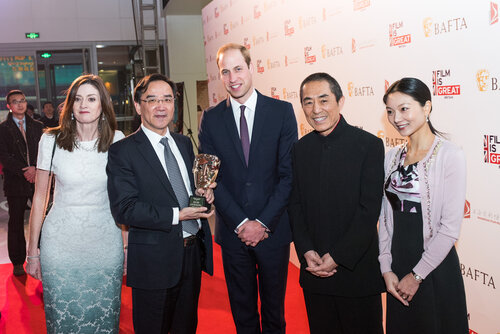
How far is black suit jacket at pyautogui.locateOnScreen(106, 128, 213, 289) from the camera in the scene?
7.47ft

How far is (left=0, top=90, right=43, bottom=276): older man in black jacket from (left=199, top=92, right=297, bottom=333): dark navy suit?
9.47ft

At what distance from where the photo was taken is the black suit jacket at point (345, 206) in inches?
84.4

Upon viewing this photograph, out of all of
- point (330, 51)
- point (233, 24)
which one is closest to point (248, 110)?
point (330, 51)

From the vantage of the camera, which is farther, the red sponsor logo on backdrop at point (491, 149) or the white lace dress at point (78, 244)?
the white lace dress at point (78, 244)

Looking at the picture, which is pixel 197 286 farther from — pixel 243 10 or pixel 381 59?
pixel 243 10

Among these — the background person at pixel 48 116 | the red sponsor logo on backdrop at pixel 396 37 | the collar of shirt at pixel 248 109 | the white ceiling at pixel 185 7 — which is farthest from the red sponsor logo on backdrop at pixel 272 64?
the background person at pixel 48 116

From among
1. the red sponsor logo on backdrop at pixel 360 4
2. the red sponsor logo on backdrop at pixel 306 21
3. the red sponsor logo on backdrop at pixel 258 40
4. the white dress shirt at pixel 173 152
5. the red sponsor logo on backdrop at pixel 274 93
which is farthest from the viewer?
the red sponsor logo on backdrop at pixel 258 40

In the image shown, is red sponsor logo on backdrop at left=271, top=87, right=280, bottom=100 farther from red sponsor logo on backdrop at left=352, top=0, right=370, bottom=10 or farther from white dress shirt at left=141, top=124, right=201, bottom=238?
white dress shirt at left=141, top=124, right=201, bottom=238

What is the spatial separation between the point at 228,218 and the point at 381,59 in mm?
1531

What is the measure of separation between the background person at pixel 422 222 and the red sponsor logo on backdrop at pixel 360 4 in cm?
148

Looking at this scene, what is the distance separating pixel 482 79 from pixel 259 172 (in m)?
1.25

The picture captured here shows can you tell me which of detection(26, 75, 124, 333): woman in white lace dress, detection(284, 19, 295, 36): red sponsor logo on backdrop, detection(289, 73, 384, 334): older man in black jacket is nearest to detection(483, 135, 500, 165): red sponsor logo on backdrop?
detection(289, 73, 384, 334): older man in black jacket

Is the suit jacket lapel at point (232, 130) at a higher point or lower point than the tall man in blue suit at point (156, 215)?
higher

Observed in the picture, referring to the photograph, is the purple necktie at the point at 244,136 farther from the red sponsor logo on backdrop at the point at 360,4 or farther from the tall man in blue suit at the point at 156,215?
the red sponsor logo on backdrop at the point at 360,4
